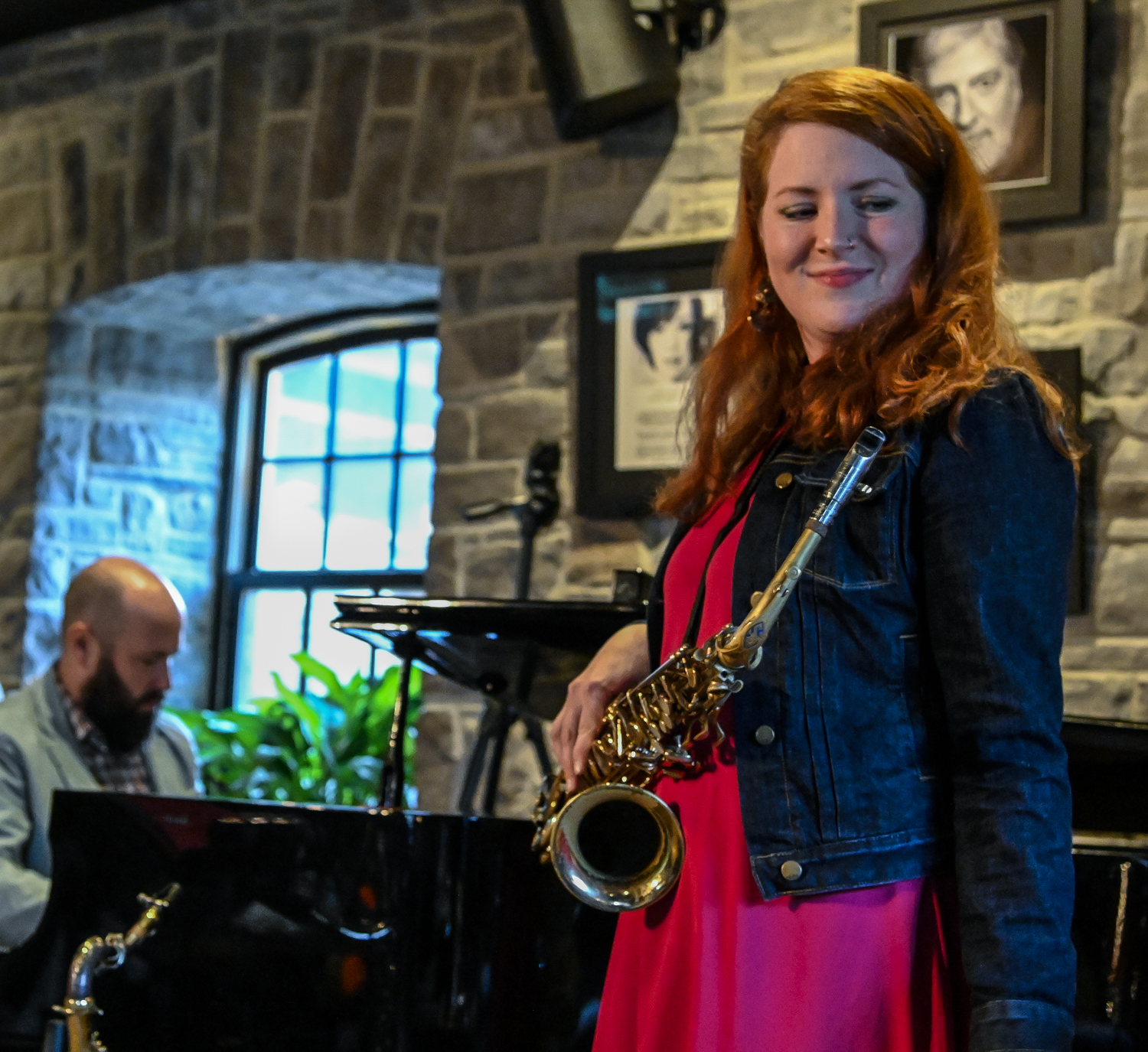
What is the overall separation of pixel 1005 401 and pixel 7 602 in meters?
4.29

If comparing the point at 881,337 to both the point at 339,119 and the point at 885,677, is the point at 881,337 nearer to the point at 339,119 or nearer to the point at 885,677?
the point at 885,677

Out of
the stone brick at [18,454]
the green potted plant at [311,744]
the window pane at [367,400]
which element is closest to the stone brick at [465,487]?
the green potted plant at [311,744]

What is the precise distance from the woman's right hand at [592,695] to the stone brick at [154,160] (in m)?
3.67

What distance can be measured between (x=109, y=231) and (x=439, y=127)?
1.25 meters

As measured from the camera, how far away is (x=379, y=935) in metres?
2.07

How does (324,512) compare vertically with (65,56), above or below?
below

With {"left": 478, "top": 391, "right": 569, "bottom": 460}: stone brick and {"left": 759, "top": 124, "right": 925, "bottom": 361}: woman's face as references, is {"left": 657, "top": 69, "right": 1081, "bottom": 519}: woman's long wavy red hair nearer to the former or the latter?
{"left": 759, "top": 124, "right": 925, "bottom": 361}: woman's face

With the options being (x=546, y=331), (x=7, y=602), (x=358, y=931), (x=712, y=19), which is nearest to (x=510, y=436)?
(x=546, y=331)

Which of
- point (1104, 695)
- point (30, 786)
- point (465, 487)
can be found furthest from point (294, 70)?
point (1104, 695)

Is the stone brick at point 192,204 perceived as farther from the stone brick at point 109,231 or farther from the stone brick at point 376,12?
the stone brick at point 376,12

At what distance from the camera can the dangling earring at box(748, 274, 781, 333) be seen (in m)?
1.54

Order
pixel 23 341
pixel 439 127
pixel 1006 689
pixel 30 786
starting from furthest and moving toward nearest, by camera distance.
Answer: pixel 23 341 < pixel 439 127 < pixel 30 786 < pixel 1006 689

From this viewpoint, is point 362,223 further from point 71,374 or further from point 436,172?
point 71,374

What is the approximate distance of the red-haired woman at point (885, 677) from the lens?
114cm
